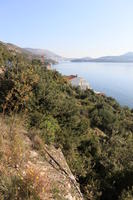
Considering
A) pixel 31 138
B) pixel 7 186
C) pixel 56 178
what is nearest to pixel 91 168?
pixel 31 138

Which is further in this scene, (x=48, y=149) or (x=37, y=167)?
(x=48, y=149)

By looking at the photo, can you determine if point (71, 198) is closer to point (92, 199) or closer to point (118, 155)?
point (92, 199)

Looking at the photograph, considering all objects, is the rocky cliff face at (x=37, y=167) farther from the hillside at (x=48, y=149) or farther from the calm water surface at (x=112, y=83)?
the calm water surface at (x=112, y=83)

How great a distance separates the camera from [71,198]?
2.70 m

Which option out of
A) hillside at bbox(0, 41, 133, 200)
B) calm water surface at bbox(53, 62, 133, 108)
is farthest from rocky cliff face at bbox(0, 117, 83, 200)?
calm water surface at bbox(53, 62, 133, 108)

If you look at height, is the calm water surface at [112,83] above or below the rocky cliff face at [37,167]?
below

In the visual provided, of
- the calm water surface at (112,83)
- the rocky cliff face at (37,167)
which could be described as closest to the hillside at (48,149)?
the rocky cliff face at (37,167)

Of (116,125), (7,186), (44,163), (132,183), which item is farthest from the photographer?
(116,125)

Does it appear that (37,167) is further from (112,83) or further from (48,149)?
(112,83)

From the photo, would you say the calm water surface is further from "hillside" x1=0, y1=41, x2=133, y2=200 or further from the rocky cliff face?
the rocky cliff face

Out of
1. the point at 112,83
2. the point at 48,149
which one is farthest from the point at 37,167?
the point at 112,83

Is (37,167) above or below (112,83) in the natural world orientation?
above

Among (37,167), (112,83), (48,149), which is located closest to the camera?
(37,167)

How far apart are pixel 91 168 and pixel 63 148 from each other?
0.92 metres
